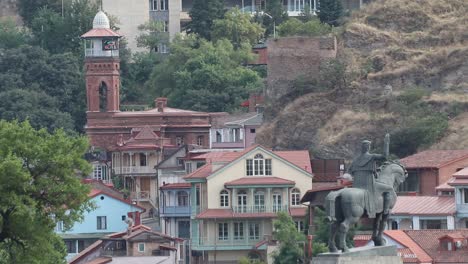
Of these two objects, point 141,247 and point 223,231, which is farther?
point 223,231

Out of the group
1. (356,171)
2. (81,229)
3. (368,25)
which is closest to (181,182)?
(81,229)

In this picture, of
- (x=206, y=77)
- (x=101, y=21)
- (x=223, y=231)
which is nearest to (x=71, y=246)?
(x=223, y=231)

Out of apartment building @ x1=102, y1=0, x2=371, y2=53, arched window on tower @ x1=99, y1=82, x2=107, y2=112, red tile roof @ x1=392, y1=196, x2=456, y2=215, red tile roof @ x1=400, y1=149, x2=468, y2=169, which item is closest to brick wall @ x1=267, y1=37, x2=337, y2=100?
red tile roof @ x1=400, y1=149, x2=468, y2=169

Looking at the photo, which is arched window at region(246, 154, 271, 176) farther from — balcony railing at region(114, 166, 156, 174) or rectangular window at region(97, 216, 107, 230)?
balcony railing at region(114, 166, 156, 174)

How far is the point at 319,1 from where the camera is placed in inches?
6393

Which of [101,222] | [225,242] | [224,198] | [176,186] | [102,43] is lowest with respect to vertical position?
[225,242]

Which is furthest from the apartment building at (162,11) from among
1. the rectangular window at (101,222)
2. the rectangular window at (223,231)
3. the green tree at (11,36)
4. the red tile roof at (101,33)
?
the rectangular window at (223,231)

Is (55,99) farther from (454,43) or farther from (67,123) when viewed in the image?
(454,43)

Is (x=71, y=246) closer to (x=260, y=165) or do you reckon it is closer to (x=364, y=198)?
(x=260, y=165)

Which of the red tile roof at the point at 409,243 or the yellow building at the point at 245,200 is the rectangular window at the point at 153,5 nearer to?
the yellow building at the point at 245,200

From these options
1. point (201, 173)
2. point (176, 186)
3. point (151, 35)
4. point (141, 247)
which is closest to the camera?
point (141, 247)

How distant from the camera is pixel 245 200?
11969 cm

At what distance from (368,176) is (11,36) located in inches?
4337

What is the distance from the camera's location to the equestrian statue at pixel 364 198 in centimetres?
6262
